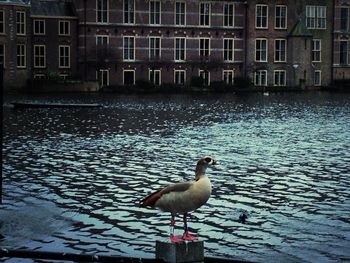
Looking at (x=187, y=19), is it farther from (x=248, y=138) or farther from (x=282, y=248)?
(x=282, y=248)

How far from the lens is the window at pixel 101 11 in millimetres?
75125

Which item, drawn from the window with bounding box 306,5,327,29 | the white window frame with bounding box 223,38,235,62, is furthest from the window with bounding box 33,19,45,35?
the window with bounding box 306,5,327,29

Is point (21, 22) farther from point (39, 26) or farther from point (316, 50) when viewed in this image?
point (316, 50)

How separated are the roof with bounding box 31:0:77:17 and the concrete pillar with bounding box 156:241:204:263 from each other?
67853 mm

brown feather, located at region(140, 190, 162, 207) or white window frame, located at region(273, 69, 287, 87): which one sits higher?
white window frame, located at region(273, 69, 287, 87)

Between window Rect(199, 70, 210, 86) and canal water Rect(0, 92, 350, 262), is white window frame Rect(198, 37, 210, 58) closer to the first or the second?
window Rect(199, 70, 210, 86)

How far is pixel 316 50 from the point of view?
84.6 metres

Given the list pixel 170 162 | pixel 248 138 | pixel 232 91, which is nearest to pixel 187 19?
pixel 232 91

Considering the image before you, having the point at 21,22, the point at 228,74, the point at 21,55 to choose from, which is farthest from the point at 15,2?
the point at 228,74

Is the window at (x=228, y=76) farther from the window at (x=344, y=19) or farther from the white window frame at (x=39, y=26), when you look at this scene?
the white window frame at (x=39, y=26)

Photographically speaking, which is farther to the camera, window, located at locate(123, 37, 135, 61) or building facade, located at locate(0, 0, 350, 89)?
window, located at locate(123, 37, 135, 61)

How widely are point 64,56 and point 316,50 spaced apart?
30812 millimetres

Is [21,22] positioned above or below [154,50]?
above

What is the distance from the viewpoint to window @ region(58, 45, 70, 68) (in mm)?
73938
